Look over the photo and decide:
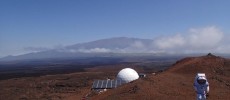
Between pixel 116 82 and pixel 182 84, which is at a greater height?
pixel 182 84

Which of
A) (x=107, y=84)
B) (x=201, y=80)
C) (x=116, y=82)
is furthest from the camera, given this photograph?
(x=116, y=82)

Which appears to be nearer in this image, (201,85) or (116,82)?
(201,85)

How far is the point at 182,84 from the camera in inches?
1166

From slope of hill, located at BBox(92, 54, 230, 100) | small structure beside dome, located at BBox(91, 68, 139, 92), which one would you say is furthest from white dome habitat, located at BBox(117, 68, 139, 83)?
slope of hill, located at BBox(92, 54, 230, 100)

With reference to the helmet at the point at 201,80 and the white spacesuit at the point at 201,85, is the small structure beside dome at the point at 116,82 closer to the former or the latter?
the white spacesuit at the point at 201,85

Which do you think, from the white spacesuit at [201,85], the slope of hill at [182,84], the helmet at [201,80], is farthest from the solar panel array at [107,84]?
the helmet at [201,80]

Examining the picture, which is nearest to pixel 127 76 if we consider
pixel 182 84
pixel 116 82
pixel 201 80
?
pixel 116 82

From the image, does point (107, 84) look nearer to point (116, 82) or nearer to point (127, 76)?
point (116, 82)

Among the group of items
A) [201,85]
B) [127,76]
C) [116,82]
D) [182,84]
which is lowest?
[116,82]

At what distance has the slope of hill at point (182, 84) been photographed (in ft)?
88.3

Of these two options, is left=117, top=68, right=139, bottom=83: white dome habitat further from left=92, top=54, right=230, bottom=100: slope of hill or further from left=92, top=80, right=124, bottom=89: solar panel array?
left=92, top=54, right=230, bottom=100: slope of hill

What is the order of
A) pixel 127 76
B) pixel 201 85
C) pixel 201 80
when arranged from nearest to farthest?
pixel 201 80 → pixel 201 85 → pixel 127 76

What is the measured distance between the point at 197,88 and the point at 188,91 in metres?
12.3

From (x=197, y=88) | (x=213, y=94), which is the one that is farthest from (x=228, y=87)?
(x=197, y=88)
